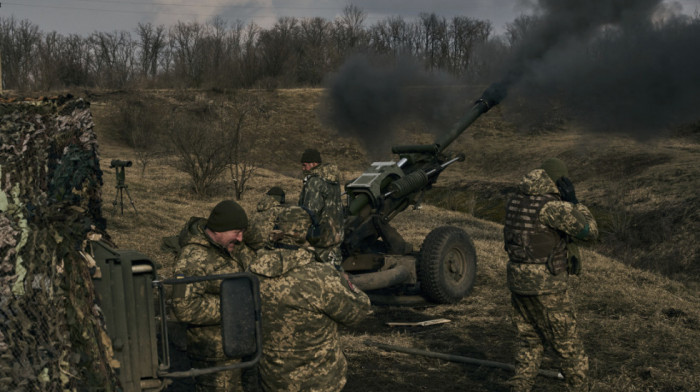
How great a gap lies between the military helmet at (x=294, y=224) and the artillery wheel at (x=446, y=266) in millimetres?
4999

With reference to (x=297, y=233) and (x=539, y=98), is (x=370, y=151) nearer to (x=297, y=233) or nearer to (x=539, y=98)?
(x=539, y=98)

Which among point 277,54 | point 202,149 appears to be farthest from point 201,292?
point 277,54

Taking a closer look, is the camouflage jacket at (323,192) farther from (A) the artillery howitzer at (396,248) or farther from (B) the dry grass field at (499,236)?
(B) the dry grass field at (499,236)

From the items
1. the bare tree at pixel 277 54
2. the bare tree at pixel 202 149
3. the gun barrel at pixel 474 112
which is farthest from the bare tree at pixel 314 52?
the gun barrel at pixel 474 112

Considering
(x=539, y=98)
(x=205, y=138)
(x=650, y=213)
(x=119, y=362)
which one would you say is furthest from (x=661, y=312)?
(x=205, y=138)

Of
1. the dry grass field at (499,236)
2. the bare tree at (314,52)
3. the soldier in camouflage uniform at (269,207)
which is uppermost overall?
the bare tree at (314,52)

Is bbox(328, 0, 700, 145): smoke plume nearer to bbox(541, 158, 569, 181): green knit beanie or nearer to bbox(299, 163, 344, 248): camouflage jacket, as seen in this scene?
bbox(299, 163, 344, 248): camouflage jacket

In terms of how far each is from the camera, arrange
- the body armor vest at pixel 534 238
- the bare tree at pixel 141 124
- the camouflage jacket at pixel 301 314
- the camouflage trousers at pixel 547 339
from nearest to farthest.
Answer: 1. the camouflage jacket at pixel 301 314
2. the camouflage trousers at pixel 547 339
3. the body armor vest at pixel 534 238
4. the bare tree at pixel 141 124

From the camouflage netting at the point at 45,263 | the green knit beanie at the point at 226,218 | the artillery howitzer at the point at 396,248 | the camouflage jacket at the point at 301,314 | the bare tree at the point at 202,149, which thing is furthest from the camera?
the bare tree at the point at 202,149

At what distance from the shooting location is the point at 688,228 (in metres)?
16.7

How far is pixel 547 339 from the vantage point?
4988 mm

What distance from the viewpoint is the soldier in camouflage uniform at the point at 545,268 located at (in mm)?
4875

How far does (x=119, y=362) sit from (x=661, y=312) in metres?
6.88

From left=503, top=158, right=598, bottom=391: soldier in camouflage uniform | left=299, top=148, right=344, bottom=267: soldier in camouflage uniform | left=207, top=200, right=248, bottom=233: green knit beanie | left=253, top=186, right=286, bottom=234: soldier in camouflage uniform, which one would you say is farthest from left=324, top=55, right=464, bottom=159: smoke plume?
left=207, top=200, right=248, bottom=233: green knit beanie
